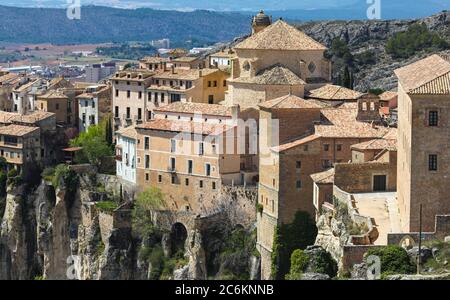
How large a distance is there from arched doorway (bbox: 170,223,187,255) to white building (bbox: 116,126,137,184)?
469 cm

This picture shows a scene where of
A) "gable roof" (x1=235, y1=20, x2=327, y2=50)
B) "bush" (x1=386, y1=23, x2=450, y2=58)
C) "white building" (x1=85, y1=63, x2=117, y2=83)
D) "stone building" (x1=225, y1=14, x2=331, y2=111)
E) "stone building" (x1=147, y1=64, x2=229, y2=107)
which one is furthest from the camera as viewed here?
"white building" (x1=85, y1=63, x2=117, y2=83)

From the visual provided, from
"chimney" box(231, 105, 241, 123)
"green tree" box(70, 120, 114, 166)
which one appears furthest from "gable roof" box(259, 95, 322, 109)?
"green tree" box(70, 120, 114, 166)

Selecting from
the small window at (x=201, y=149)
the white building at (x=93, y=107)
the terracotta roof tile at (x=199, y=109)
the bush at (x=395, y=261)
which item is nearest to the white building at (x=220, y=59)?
the white building at (x=93, y=107)

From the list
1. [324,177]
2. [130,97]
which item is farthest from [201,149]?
[130,97]

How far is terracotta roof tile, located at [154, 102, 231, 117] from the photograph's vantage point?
60250mm

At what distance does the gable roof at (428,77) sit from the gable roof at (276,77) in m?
12.9

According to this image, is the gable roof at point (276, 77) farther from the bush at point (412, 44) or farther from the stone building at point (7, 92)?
the bush at point (412, 44)

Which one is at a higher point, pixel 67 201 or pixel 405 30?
pixel 405 30

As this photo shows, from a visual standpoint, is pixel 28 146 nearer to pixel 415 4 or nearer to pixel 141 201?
pixel 141 201

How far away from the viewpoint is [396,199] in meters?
45.8

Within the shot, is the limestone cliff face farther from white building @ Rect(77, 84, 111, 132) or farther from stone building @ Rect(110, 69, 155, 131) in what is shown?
white building @ Rect(77, 84, 111, 132)

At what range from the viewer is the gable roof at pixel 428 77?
4034 centimetres
